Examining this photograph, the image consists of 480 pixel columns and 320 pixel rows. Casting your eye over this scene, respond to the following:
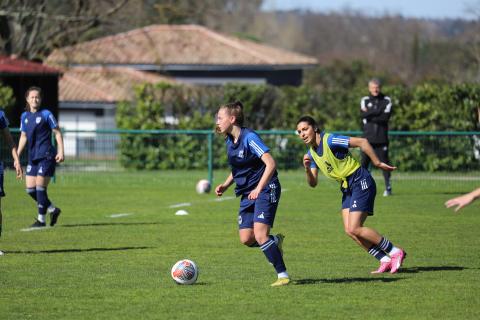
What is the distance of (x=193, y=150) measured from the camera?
2684 centimetres

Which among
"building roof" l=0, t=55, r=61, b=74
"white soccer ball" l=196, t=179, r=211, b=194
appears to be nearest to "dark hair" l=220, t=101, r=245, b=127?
"white soccer ball" l=196, t=179, r=211, b=194

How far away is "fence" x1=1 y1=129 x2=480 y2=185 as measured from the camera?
2414 centimetres

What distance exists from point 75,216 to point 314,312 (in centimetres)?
991

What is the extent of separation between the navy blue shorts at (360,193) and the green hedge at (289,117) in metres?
13.0

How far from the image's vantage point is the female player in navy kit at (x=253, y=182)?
10.1m

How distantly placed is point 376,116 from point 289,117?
1082cm

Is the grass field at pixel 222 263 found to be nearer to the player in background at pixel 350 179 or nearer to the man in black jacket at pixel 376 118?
the player in background at pixel 350 179

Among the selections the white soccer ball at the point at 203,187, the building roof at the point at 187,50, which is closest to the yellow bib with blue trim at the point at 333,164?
the white soccer ball at the point at 203,187

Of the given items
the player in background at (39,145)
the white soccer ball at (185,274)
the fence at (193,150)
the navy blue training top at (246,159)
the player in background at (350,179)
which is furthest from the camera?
the fence at (193,150)

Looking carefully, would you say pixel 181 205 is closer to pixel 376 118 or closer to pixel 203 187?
pixel 203 187

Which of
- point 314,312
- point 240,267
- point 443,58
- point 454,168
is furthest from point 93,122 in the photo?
point 443,58

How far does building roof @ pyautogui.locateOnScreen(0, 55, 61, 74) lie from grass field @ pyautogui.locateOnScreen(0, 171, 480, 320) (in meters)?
12.2

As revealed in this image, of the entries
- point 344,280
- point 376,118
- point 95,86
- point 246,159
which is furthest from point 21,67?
point 344,280

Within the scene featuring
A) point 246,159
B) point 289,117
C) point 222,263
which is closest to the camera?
point 246,159
